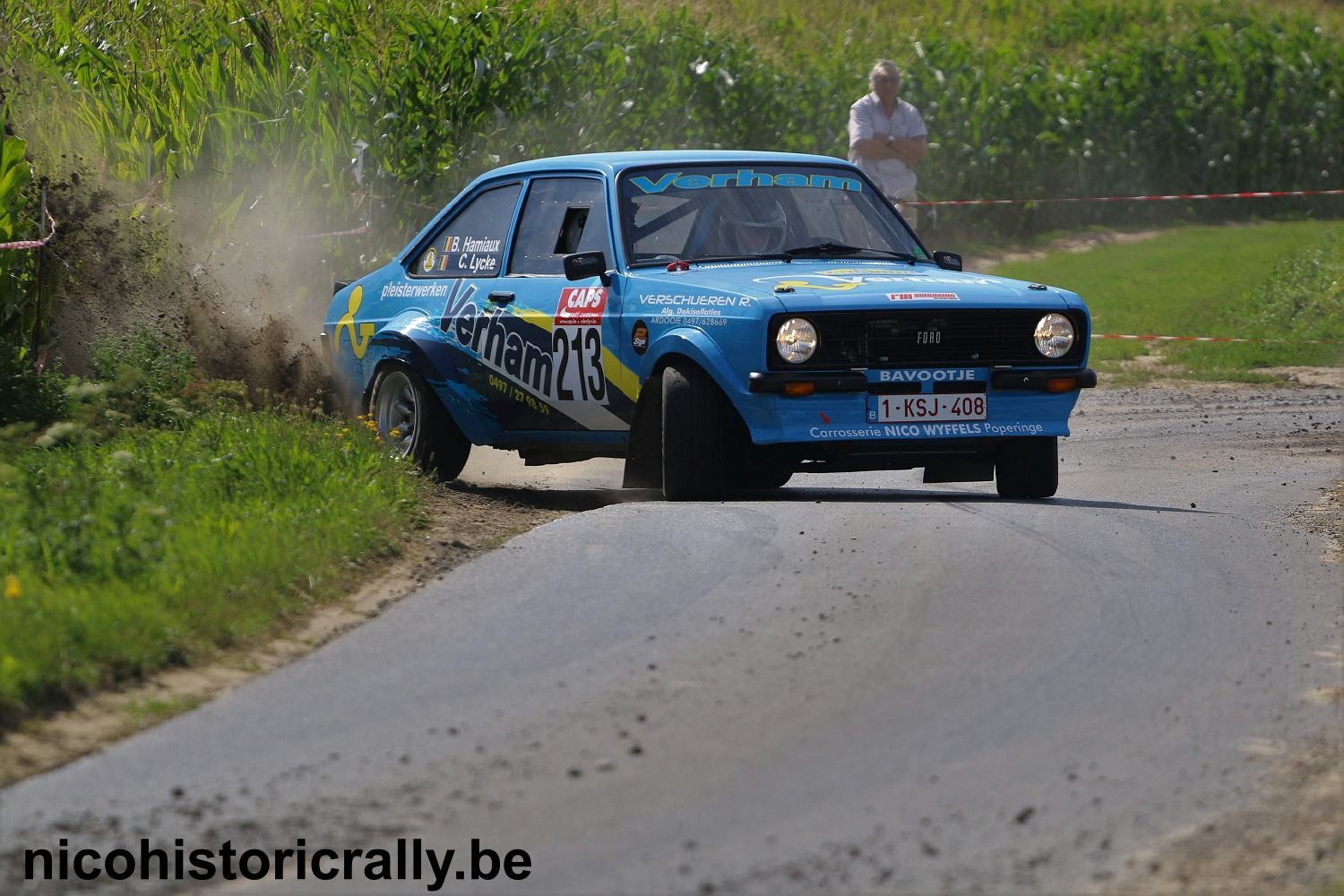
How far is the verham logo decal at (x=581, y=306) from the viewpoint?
1004 cm

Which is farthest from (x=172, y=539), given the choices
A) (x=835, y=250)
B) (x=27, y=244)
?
(x=835, y=250)

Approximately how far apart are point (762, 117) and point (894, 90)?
906 cm

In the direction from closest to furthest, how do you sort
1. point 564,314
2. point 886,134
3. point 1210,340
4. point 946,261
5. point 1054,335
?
point 1054,335, point 564,314, point 946,261, point 886,134, point 1210,340

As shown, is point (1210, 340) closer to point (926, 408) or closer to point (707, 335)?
point (926, 408)

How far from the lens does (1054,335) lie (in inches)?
384

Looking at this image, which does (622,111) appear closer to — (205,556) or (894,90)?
(894,90)

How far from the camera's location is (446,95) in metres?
19.3

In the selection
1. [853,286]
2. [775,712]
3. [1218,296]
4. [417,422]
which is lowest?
[775,712]

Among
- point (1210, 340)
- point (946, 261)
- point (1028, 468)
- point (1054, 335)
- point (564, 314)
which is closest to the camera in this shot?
point (1054, 335)

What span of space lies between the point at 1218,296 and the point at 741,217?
14258 mm

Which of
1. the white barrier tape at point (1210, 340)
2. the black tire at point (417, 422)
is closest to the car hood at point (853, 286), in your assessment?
the black tire at point (417, 422)

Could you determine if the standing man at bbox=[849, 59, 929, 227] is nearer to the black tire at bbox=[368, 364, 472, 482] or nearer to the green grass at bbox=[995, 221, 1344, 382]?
the green grass at bbox=[995, 221, 1344, 382]

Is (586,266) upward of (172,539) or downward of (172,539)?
upward

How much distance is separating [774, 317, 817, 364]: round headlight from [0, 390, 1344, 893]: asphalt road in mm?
683
